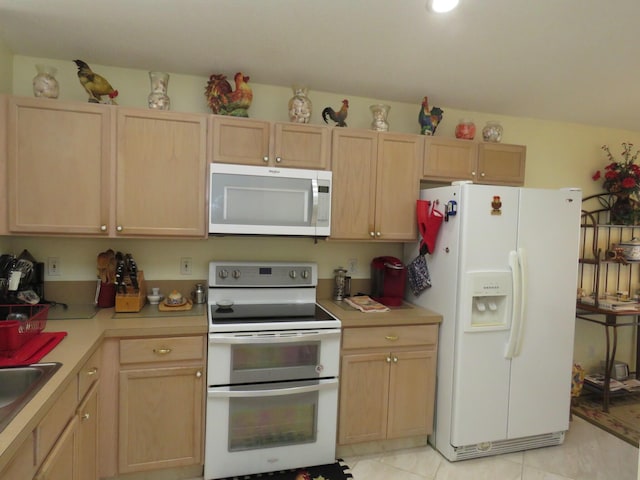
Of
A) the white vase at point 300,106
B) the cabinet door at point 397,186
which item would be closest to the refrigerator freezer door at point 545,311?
the cabinet door at point 397,186

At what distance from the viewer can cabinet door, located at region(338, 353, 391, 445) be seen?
226 cm

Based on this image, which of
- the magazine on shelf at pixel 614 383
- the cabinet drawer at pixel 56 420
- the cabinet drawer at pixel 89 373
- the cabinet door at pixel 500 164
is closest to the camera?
the cabinet drawer at pixel 56 420

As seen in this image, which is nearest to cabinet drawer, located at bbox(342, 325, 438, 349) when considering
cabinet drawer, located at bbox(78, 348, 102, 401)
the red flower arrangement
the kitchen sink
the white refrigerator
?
the white refrigerator

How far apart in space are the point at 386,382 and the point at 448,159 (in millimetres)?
1577

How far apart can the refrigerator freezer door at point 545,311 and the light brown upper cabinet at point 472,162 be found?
439mm

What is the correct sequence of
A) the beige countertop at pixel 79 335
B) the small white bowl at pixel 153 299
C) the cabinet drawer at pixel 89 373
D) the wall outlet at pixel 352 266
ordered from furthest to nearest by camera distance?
the wall outlet at pixel 352 266 → the small white bowl at pixel 153 299 → the cabinet drawer at pixel 89 373 → the beige countertop at pixel 79 335

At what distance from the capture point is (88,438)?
1698 millimetres

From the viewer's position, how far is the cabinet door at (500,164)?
271cm

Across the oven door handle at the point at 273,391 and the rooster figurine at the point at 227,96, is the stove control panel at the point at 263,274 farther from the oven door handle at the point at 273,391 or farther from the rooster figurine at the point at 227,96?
the rooster figurine at the point at 227,96

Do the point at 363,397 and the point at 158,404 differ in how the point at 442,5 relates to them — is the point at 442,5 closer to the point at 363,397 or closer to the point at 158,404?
the point at 363,397

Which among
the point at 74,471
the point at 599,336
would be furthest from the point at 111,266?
the point at 599,336

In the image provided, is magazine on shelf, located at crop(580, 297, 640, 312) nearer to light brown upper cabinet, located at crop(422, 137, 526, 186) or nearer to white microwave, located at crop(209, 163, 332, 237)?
light brown upper cabinet, located at crop(422, 137, 526, 186)

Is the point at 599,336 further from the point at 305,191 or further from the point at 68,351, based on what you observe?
the point at 68,351

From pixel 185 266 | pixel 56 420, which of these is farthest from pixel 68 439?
pixel 185 266
